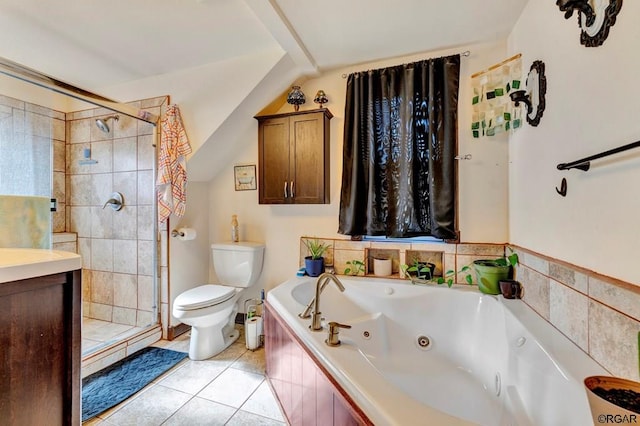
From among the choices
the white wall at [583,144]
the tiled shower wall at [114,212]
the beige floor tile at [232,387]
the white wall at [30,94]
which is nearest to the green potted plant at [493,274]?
the white wall at [583,144]

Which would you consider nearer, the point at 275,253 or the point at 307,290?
the point at 307,290

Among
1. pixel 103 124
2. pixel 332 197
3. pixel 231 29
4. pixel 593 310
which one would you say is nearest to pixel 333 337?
pixel 593 310

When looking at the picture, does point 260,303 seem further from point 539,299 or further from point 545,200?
point 545,200

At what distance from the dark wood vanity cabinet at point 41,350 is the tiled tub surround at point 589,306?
1.65m

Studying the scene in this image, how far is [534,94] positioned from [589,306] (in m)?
1.14

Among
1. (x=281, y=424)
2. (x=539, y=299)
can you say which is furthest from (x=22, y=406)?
(x=539, y=299)

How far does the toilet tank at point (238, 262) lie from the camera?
2.55 m

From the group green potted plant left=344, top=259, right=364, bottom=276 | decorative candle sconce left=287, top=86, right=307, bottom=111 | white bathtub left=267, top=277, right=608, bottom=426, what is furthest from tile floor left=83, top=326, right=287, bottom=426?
decorative candle sconce left=287, top=86, right=307, bottom=111

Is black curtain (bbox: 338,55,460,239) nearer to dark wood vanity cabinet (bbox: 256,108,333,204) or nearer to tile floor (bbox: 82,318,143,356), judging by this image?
dark wood vanity cabinet (bbox: 256,108,333,204)

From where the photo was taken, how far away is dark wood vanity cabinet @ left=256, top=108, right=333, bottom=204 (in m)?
2.32

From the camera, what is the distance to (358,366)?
1.04m

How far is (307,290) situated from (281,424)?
2.72 feet

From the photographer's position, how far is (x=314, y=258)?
7.78 ft

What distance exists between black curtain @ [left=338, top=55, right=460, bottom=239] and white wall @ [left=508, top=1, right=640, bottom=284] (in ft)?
1.60
